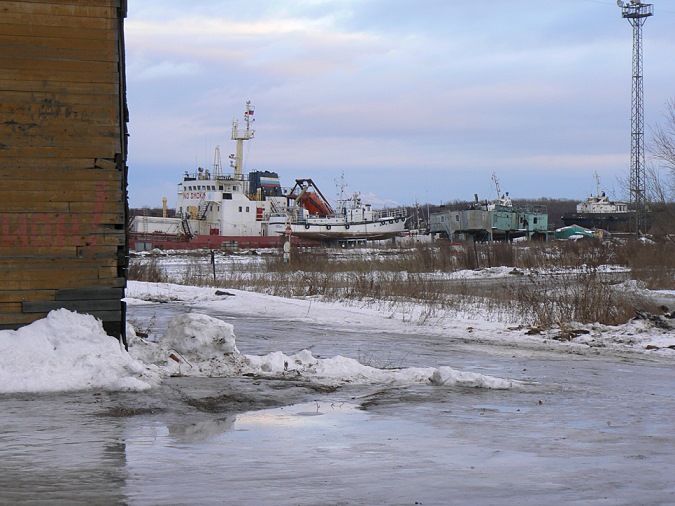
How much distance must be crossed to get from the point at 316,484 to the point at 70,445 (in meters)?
2.49

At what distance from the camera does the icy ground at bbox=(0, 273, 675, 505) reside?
6.23 metres

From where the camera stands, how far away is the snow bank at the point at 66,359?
1021cm

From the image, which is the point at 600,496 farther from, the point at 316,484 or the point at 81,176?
the point at 81,176

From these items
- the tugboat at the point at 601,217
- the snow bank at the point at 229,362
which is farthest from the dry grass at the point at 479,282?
the tugboat at the point at 601,217

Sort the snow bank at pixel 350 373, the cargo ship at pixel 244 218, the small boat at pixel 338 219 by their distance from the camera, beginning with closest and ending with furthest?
the snow bank at pixel 350 373 < the cargo ship at pixel 244 218 < the small boat at pixel 338 219

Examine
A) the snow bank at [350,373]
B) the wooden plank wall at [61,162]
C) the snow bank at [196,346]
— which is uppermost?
the wooden plank wall at [61,162]

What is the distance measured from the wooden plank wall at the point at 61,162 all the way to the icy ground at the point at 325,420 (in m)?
0.57

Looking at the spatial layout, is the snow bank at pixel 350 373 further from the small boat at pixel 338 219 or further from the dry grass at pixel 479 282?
the small boat at pixel 338 219

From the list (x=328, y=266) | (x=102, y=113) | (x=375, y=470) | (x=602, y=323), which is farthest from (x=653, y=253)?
(x=375, y=470)

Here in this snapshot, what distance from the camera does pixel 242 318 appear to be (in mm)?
21422

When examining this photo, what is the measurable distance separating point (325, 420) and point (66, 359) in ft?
12.4

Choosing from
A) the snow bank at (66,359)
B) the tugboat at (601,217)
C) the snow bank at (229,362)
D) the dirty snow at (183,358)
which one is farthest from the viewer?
the tugboat at (601,217)

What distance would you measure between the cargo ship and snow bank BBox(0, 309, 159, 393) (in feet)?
186

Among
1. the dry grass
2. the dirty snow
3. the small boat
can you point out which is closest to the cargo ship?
the small boat
